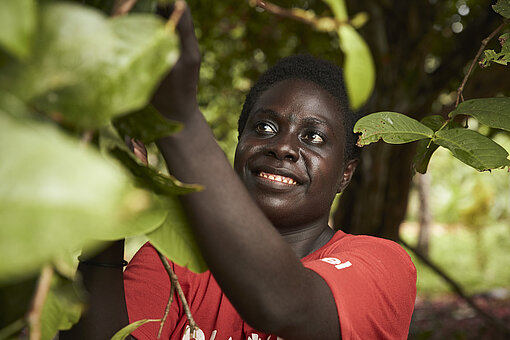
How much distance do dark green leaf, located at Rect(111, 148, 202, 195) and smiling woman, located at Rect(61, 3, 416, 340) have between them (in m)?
0.05

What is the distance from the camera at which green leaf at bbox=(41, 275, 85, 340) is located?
1.53ft

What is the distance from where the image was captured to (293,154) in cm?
132

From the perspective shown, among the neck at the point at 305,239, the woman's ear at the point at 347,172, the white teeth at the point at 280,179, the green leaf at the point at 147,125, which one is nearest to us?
the green leaf at the point at 147,125

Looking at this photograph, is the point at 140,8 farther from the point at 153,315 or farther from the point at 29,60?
the point at 153,315

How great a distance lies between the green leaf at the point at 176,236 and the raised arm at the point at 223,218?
0.7 inches

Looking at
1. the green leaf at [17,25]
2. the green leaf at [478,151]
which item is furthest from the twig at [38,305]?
the green leaf at [478,151]

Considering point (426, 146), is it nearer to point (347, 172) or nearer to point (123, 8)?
point (347, 172)

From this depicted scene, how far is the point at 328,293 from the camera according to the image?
87 centimetres

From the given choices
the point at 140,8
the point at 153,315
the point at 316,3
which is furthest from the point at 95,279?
the point at 316,3

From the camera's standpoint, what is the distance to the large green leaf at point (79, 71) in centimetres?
35

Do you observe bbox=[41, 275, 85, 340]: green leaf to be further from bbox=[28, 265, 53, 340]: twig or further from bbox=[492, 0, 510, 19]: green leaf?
bbox=[492, 0, 510, 19]: green leaf

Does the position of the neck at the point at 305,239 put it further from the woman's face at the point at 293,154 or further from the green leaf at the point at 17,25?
the green leaf at the point at 17,25

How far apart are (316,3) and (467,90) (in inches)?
48.3

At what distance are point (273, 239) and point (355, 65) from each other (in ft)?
1.10
